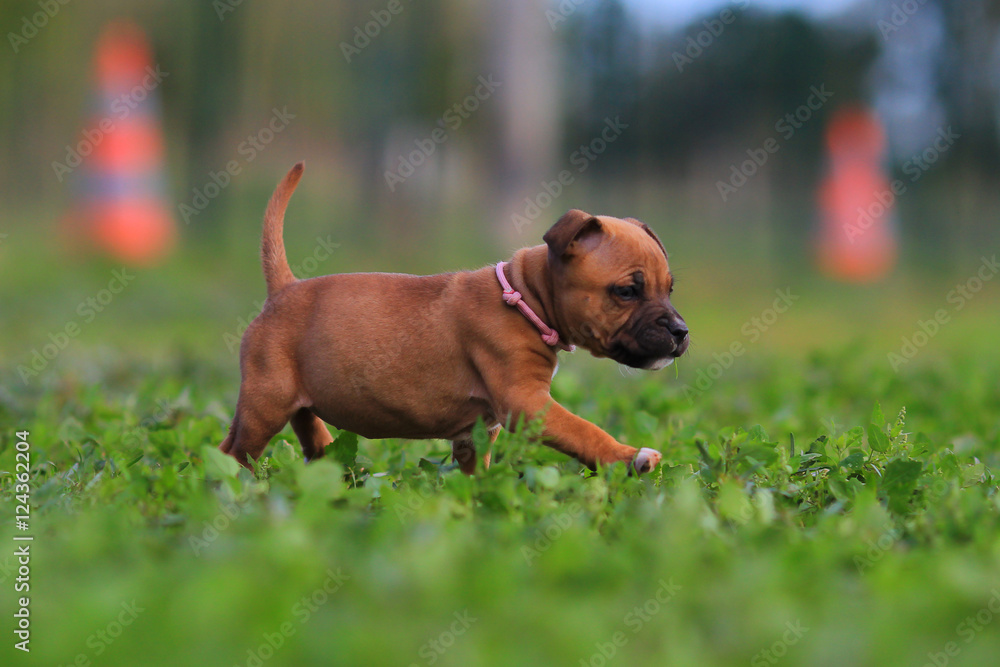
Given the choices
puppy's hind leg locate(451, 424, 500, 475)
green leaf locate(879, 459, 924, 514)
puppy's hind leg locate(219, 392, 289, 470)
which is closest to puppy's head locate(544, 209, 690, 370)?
puppy's hind leg locate(451, 424, 500, 475)

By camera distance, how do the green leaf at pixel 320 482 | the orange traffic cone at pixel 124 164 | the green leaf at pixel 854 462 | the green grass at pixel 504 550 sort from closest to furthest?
the green grass at pixel 504 550
the green leaf at pixel 320 482
the green leaf at pixel 854 462
the orange traffic cone at pixel 124 164

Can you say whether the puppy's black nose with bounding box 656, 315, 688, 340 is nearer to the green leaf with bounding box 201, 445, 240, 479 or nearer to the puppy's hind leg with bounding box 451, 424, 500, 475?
the puppy's hind leg with bounding box 451, 424, 500, 475

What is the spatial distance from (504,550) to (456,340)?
1.40 m

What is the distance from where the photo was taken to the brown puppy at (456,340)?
12.3 ft

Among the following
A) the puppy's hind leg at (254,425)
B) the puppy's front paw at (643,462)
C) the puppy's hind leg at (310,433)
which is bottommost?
the puppy's hind leg at (310,433)

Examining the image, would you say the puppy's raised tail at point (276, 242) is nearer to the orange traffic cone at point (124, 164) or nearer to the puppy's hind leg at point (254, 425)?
the puppy's hind leg at point (254, 425)

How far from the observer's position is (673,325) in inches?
146

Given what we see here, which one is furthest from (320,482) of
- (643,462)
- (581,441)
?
(643,462)

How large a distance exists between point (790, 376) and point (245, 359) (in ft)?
14.0

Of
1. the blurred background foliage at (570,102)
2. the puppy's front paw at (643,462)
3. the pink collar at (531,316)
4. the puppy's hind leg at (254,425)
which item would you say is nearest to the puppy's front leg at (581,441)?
the puppy's front paw at (643,462)

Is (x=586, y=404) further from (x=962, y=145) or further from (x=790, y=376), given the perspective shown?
(x=962, y=145)

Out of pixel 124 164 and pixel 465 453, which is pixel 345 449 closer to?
pixel 465 453

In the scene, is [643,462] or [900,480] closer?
[900,480]

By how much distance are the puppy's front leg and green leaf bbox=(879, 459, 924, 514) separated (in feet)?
2.39
